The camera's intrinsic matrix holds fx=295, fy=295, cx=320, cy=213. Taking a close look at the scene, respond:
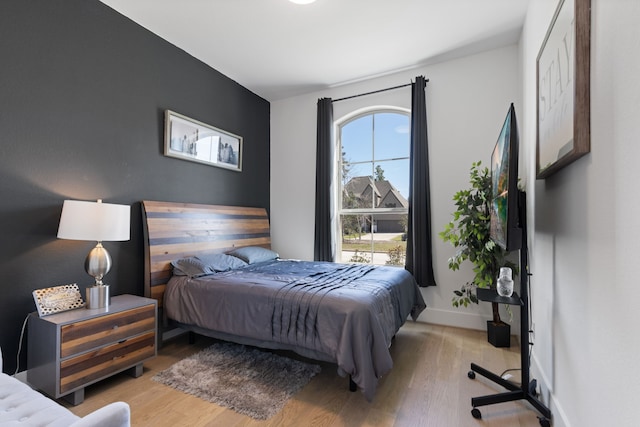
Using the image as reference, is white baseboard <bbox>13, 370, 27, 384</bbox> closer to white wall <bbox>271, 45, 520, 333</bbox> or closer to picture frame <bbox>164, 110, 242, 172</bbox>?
picture frame <bbox>164, 110, 242, 172</bbox>

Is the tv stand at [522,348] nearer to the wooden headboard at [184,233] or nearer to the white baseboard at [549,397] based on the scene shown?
the white baseboard at [549,397]

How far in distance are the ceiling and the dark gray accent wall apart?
23 cm

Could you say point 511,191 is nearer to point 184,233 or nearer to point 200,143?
point 184,233

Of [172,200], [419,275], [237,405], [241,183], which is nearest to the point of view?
[237,405]

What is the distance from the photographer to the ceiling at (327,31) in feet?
8.39

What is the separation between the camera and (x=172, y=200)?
3113 millimetres

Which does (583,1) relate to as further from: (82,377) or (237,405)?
(82,377)

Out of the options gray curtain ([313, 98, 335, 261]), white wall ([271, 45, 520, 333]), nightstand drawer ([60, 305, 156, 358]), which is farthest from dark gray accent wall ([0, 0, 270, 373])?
white wall ([271, 45, 520, 333])

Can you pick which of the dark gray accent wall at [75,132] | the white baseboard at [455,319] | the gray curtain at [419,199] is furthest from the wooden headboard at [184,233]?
the white baseboard at [455,319]

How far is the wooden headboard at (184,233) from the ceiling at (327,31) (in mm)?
1716

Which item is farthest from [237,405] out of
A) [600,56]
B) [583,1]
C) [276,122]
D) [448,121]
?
[276,122]

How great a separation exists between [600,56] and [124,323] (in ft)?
9.86

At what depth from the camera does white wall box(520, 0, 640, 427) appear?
2.88 ft

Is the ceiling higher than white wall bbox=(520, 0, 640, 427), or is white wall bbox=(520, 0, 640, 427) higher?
the ceiling
